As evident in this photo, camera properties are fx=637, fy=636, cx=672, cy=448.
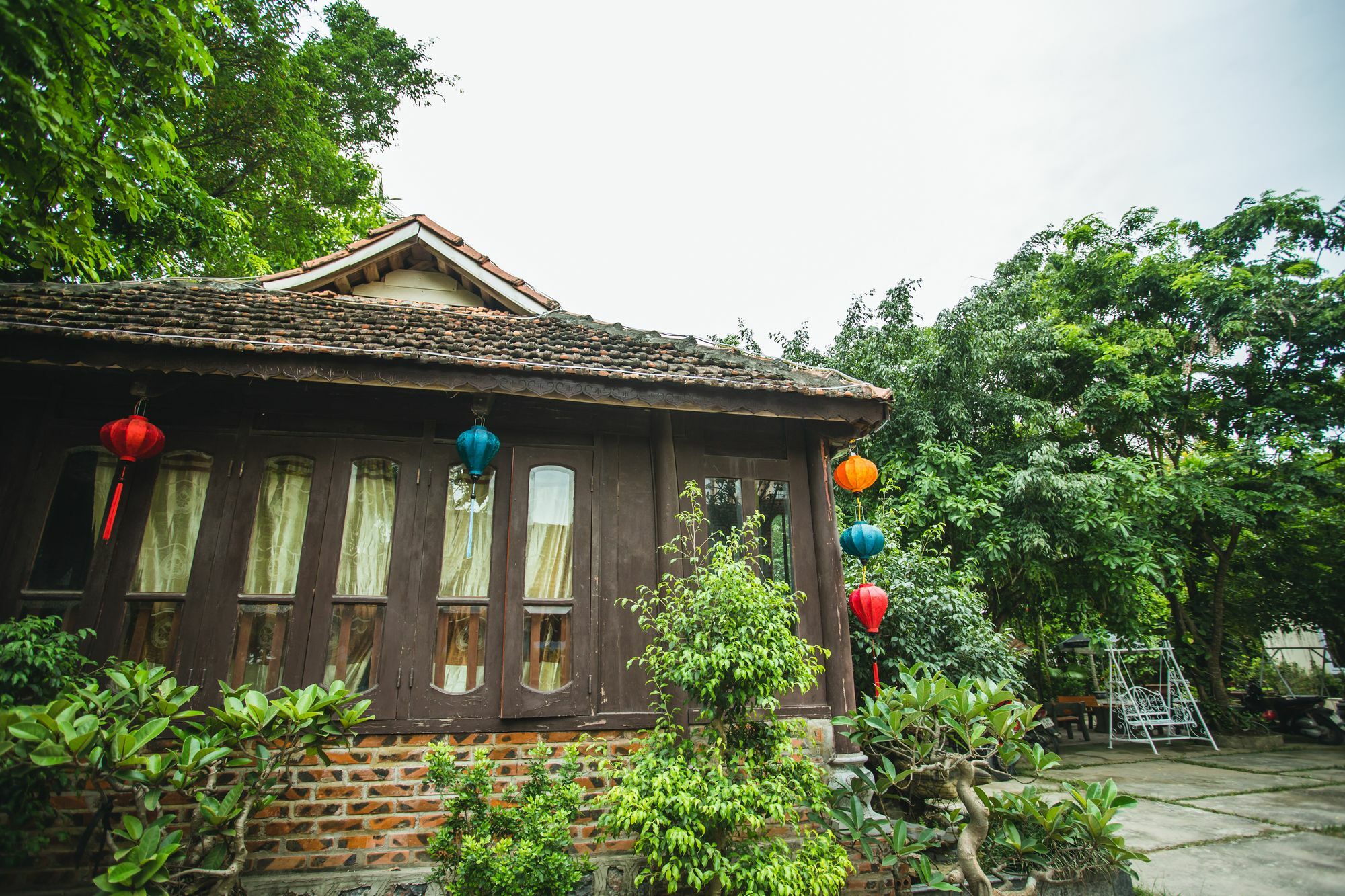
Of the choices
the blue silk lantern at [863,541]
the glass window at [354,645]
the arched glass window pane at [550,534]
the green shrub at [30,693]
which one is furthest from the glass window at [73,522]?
the blue silk lantern at [863,541]

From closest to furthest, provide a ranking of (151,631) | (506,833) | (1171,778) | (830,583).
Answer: (506,833) < (151,631) < (830,583) < (1171,778)

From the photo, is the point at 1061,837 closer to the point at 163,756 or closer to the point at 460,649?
the point at 460,649

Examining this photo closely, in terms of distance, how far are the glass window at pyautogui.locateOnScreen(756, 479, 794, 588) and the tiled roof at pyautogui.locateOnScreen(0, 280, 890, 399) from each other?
0.98 m

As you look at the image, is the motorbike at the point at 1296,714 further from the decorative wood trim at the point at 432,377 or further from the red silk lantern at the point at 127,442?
the red silk lantern at the point at 127,442

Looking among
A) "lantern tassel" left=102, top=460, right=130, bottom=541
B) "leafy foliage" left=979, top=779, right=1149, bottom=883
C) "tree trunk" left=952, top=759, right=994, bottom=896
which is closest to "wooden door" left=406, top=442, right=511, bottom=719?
"lantern tassel" left=102, top=460, right=130, bottom=541

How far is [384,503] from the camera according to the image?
16.1ft

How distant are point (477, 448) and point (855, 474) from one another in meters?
3.33

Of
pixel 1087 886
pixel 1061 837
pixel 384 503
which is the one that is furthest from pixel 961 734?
pixel 384 503

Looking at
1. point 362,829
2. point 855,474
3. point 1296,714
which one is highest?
point 855,474

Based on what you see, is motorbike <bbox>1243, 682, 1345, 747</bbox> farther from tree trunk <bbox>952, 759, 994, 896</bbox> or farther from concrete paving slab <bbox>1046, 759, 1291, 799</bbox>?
tree trunk <bbox>952, 759, 994, 896</bbox>

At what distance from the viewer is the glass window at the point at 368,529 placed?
15.4 ft

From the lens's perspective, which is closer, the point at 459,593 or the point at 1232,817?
the point at 459,593

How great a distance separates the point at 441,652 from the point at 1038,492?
9161 millimetres

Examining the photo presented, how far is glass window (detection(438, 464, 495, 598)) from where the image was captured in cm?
480
